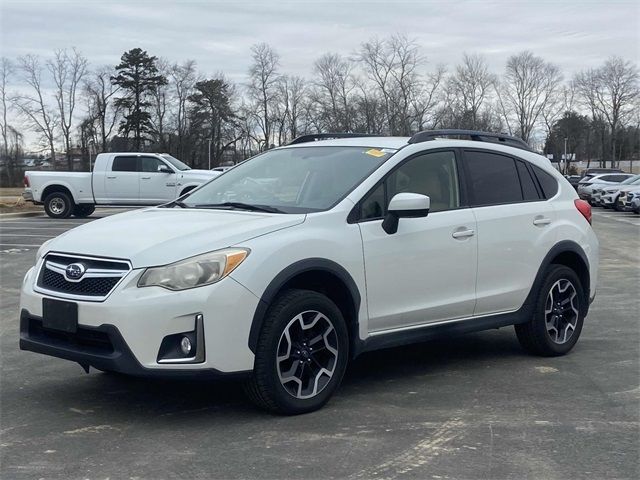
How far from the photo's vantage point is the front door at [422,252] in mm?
5258

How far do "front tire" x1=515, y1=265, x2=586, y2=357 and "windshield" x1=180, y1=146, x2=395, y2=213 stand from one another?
1894 millimetres

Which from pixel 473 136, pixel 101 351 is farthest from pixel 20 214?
pixel 101 351

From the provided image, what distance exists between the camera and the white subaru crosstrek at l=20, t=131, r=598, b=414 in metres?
4.41

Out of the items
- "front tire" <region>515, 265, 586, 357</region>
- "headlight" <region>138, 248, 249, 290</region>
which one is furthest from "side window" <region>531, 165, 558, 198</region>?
"headlight" <region>138, 248, 249, 290</region>

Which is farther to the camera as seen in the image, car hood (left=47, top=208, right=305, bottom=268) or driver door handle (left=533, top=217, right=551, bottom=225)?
driver door handle (left=533, top=217, right=551, bottom=225)

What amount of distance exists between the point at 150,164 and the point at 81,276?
19.6 meters

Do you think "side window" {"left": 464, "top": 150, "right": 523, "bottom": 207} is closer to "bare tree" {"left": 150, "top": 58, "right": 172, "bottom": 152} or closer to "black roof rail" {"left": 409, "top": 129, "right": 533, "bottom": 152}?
"black roof rail" {"left": 409, "top": 129, "right": 533, "bottom": 152}

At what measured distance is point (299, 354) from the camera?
482 cm

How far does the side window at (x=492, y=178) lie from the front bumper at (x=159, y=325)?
7.87 feet

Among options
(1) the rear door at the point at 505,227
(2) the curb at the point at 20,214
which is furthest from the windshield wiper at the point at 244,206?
(2) the curb at the point at 20,214

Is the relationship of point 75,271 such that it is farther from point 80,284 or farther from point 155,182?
point 155,182

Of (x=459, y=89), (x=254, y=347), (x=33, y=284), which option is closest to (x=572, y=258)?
(x=254, y=347)

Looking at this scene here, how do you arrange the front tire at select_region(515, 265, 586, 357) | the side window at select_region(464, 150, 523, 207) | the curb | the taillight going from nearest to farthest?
the side window at select_region(464, 150, 523, 207)
the front tire at select_region(515, 265, 586, 357)
the taillight
the curb

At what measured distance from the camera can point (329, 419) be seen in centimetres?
480
